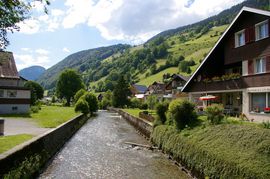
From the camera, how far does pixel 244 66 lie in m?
24.4

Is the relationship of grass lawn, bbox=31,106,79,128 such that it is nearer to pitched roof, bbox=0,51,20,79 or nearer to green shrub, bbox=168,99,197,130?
pitched roof, bbox=0,51,20,79

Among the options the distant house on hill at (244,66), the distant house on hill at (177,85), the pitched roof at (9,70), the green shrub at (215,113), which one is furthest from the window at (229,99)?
the pitched roof at (9,70)

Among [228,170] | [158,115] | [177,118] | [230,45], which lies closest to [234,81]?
[230,45]

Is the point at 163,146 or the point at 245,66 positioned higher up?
the point at 245,66

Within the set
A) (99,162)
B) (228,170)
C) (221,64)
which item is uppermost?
(221,64)

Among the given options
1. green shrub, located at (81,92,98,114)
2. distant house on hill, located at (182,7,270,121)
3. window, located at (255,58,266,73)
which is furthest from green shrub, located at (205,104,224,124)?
green shrub, located at (81,92,98,114)

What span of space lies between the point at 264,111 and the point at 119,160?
1209 cm

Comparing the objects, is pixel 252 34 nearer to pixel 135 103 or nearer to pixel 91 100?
pixel 91 100

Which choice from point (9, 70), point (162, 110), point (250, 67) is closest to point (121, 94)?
point (9, 70)

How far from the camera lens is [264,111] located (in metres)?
21.5

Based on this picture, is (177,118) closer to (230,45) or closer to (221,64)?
(230,45)

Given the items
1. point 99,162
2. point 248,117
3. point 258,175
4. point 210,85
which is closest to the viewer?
point 258,175

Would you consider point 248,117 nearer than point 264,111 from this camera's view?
No

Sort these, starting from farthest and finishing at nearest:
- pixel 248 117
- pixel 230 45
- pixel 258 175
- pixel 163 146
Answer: pixel 230 45 < pixel 248 117 < pixel 163 146 < pixel 258 175
